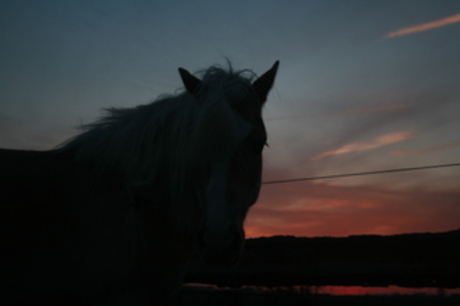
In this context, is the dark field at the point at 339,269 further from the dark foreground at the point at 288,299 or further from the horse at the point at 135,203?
the horse at the point at 135,203

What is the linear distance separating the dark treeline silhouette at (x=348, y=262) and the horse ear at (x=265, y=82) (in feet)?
4.97

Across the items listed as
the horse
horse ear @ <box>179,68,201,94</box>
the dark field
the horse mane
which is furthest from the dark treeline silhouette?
horse ear @ <box>179,68,201,94</box>

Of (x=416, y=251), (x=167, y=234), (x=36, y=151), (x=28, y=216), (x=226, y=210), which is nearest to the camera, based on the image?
(x=226, y=210)

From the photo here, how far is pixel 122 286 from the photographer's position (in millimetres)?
2355

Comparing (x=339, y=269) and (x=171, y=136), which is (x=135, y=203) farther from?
(x=339, y=269)

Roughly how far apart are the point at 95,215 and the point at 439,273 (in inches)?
103

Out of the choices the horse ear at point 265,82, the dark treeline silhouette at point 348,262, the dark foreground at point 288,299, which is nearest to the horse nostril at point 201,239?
the horse ear at point 265,82

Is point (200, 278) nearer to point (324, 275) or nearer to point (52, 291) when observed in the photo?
point (324, 275)

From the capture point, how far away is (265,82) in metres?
3.00

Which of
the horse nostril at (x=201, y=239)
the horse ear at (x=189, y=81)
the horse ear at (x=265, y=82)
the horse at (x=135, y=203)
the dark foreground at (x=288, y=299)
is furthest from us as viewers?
the dark foreground at (x=288, y=299)

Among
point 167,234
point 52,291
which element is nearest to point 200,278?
point 167,234

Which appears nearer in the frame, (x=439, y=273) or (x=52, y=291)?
(x=52, y=291)

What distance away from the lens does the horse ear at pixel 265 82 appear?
299 cm

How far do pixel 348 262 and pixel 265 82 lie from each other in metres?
1.76
